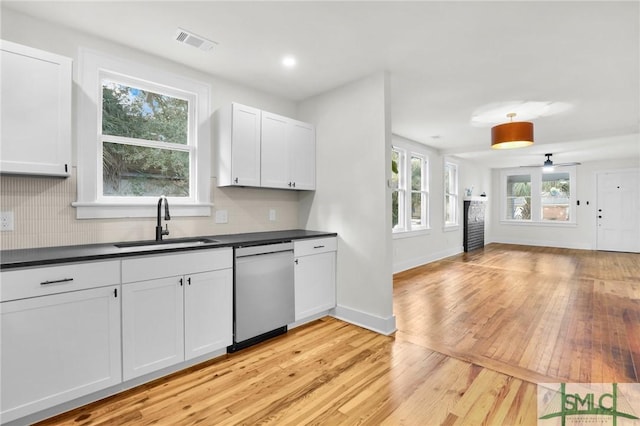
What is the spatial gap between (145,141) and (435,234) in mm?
5905

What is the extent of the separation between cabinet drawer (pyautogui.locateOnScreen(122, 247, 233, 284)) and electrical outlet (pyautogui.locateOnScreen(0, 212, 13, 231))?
33.1 inches

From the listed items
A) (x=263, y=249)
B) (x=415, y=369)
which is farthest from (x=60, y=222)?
(x=415, y=369)

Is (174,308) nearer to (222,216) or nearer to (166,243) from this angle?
(166,243)

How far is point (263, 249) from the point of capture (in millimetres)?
2709

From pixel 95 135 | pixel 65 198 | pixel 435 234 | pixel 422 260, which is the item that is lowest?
pixel 422 260

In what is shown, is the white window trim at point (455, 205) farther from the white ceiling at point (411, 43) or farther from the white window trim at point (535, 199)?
the white ceiling at point (411, 43)

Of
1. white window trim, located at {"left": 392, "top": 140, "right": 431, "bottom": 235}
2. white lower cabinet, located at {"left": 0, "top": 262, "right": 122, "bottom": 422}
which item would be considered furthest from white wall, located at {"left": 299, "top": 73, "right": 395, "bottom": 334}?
white window trim, located at {"left": 392, "top": 140, "right": 431, "bottom": 235}

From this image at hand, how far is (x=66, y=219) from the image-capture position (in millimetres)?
2260

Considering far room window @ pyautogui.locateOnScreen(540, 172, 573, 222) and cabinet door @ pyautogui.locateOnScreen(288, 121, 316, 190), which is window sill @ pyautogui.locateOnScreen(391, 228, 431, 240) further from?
far room window @ pyautogui.locateOnScreen(540, 172, 573, 222)

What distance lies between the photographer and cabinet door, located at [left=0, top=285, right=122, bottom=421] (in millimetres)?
1619

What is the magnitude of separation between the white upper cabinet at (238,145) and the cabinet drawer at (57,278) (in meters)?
1.31

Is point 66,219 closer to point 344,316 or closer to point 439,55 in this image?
point 344,316

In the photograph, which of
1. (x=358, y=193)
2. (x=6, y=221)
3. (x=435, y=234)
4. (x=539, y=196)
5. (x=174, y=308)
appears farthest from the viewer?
(x=539, y=196)

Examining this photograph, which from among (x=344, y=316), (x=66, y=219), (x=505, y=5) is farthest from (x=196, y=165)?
(x=505, y=5)
